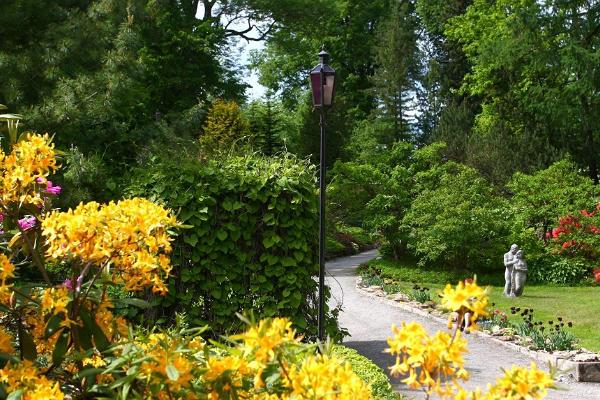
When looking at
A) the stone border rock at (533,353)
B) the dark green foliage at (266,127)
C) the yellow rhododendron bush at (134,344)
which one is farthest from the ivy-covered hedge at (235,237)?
the dark green foliage at (266,127)

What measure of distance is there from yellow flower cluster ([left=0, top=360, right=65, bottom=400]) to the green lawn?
304 inches

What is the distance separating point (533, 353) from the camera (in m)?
7.73

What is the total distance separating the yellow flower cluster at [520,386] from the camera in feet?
4.22

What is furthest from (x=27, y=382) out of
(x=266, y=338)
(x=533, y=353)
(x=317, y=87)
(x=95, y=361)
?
(x=533, y=353)

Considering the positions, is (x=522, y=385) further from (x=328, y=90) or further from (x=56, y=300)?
(x=328, y=90)

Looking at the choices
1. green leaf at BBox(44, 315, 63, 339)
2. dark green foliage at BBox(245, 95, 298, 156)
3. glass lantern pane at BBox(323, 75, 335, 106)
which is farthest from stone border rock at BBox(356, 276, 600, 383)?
dark green foliage at BBox(245, 95, 298, 156)

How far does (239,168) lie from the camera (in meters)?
5.95

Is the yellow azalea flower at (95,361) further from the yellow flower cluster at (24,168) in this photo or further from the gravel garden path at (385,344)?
the gravel garden path at (385,344)

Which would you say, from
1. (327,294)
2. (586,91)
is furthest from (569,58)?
(327,294)

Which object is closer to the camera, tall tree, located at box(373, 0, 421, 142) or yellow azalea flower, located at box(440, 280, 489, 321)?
yellow azalea flower, located at box(440, 280, 489, 321)

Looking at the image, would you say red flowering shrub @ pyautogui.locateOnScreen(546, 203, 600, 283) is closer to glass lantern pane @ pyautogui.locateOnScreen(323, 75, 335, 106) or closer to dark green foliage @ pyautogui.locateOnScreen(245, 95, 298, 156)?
dark green foliage @ pyautogui.locateOnScreen(245, 95, 298, 156)

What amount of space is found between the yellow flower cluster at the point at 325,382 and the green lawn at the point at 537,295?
758 cm

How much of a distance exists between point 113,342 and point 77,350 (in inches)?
5.2

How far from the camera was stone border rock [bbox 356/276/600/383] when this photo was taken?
266 inches
